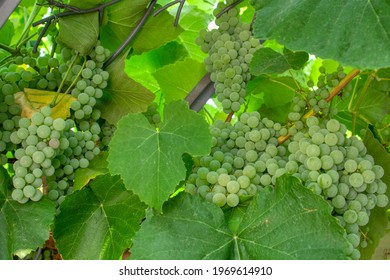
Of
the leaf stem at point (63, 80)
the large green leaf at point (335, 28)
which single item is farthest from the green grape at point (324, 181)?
the leaf stem at point (63, 80)

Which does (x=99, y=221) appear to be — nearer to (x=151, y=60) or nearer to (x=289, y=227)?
(x=289, y=227)

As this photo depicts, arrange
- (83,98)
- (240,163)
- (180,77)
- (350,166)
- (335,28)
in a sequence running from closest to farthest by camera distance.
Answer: (335,28) < (350,166) < (240,163) < (83,98) < (180,77)

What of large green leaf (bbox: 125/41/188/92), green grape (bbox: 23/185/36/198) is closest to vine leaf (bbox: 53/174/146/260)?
green grape (bbox: 23/185/36/198)

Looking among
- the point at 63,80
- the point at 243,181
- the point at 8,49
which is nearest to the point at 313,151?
the point at 243,181

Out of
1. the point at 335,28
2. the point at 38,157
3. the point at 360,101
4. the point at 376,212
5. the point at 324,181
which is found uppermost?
the point at 335,28

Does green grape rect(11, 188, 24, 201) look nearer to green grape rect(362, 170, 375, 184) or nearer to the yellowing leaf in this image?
the yellowing leaf

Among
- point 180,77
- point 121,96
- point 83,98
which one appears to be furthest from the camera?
point 180,77

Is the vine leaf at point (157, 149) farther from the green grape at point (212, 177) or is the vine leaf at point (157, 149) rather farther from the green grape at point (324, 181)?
the green grape at point (324, 181)
